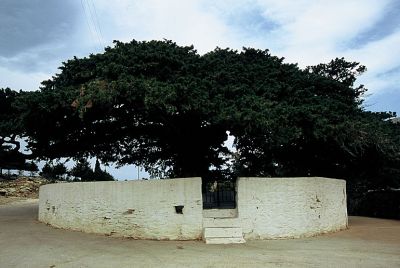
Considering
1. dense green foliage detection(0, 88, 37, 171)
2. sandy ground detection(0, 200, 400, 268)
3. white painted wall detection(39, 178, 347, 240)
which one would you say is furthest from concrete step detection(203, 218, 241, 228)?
dense green foliage detection(0, 88, 37, 171)

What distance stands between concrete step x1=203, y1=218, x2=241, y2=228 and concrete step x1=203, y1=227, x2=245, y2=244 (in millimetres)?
218

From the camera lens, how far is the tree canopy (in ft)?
44.2

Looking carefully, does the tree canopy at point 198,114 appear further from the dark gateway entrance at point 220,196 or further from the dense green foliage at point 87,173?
the dense green foliage at point 87,173

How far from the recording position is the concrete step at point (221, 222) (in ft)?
38.4

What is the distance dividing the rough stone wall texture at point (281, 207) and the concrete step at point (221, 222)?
0.20 metres

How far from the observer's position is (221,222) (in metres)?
11.7

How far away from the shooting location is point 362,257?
30.5 feet

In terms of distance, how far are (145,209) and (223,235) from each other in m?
2.37

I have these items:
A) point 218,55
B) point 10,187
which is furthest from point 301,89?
point 10,187

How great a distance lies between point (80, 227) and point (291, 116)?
834 centimetres

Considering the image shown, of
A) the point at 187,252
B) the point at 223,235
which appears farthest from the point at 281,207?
the point at 187,252

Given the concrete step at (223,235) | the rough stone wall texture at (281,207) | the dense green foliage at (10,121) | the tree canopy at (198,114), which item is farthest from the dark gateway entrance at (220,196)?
the dense green foliage at (10,121)

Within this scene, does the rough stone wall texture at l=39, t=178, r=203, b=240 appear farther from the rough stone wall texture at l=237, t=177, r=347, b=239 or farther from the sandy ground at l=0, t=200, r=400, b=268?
the rough stone wall texture at l=237, t=177, r=347, b=239

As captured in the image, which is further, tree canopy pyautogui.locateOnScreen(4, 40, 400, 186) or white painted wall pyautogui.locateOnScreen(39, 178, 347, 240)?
tree canopy pyautogui.locateOnScreen(4, 40, 400, 186)
